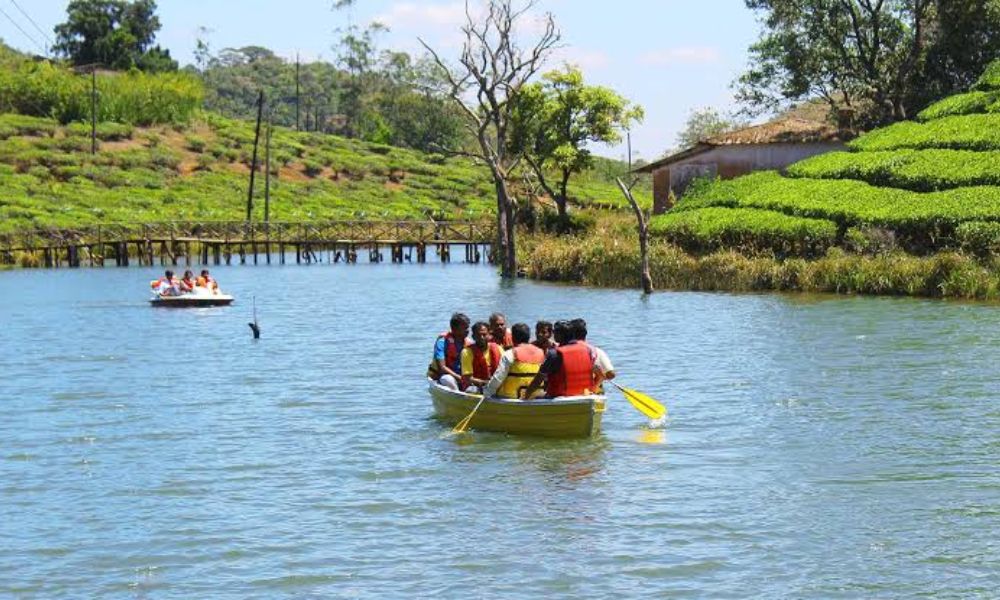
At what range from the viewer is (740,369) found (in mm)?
29672

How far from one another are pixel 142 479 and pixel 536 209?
55.5m

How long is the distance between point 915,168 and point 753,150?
13.5m

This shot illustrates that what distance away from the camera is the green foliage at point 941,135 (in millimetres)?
53469

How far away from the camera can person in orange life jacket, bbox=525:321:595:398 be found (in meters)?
19.4

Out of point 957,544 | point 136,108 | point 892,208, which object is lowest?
point 957,544

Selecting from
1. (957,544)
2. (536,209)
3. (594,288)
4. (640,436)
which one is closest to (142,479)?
(640,436)

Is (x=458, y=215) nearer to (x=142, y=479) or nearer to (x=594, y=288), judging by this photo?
(x=594, y=288)

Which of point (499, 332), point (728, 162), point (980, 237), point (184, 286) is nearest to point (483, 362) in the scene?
point (499, 332)

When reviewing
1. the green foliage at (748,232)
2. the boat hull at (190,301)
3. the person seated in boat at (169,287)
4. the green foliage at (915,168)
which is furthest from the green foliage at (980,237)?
the person seated in boat at (169,287)

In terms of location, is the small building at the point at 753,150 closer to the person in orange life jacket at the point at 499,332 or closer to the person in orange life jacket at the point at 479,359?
the person in orange life jacket at the point at 499,332

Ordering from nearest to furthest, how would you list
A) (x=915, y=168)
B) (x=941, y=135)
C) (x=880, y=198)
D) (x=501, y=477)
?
(x=501, y=477), (x=880, y=198), (x=915, y=168), (x=941, y=135)

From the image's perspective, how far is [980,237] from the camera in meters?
45.2

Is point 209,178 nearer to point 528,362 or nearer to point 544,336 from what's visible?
point 544,336

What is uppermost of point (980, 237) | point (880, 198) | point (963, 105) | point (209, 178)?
point (209, 178)
